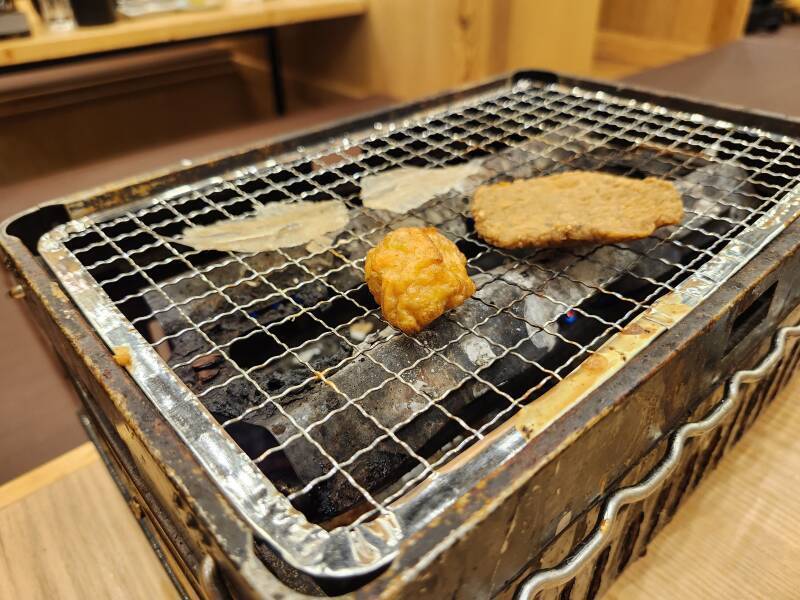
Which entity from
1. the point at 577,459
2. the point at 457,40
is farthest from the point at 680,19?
the point at 577,459

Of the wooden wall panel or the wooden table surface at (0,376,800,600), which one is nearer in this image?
the wooden table surface at (0,376,800,600)

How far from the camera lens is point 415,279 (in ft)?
3.67

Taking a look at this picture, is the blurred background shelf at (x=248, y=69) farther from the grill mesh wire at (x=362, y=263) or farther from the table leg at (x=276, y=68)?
the grill mesh wire at (x=362, y=263)

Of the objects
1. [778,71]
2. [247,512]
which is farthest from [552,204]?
[778,71]

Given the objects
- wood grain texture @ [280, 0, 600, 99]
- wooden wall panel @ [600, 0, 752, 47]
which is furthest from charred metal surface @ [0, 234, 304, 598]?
wooden wall panel @ [600, 0, 752, 47]

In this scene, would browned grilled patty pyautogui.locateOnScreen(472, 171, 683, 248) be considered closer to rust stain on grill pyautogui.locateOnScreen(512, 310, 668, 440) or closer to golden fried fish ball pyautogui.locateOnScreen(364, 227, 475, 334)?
golden fried fish ball pyautogui.locateOnScreen(364, 227, 475, 334)

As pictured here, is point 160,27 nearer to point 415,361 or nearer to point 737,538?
point 415,361

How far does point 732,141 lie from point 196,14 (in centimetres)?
292

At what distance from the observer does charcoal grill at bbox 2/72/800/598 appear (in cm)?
73

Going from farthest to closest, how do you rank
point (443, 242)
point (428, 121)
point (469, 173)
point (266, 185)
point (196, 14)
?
point (196, 14)
point (428, 121)
point (469, 173)
point (266, 185)
point (443, 242)

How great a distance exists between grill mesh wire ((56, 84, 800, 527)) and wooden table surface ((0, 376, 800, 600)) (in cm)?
45

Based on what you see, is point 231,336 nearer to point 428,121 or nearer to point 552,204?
point 552,204

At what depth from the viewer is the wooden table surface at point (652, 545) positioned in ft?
4.11

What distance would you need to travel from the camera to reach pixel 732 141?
1674mm
